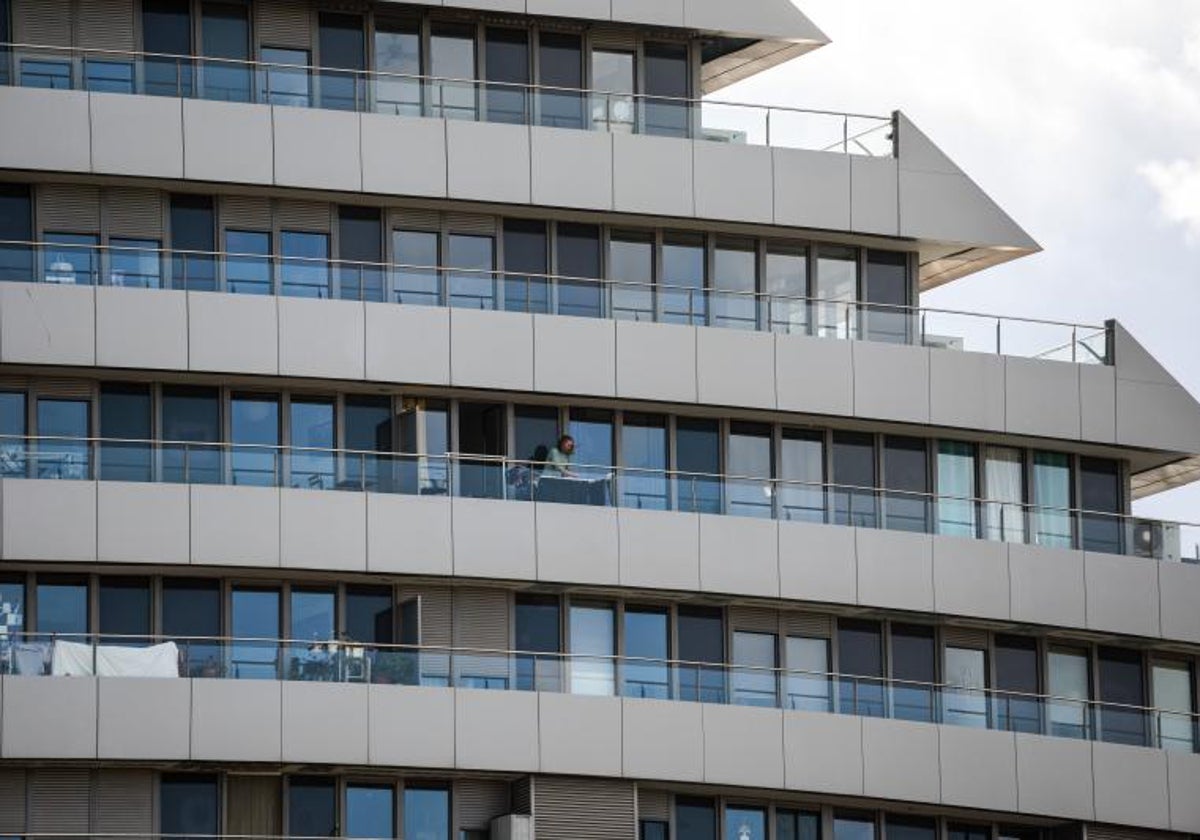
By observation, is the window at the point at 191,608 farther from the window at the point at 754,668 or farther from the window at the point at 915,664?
the window at the point at 915,664

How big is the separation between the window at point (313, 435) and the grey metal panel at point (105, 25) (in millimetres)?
7323

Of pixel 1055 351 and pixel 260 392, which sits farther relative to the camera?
pixel 1055 351


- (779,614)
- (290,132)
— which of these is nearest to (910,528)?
(779,614)

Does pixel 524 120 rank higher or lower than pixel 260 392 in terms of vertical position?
higher

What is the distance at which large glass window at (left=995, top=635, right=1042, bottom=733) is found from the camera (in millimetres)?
69375

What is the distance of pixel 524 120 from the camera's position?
2707 inches

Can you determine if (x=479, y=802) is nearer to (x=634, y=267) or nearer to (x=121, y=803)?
(x=121, y=803)

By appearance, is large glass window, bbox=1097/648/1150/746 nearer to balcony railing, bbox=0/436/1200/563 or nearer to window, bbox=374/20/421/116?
balcony railing, bbox=0/436/1200/563

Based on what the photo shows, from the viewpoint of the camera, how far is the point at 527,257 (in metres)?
69.1

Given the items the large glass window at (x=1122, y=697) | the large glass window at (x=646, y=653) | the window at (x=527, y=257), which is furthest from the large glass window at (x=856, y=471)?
the window at (x=527, y=257)

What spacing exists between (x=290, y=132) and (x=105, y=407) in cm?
592

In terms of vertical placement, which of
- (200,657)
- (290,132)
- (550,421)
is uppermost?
(290,132)

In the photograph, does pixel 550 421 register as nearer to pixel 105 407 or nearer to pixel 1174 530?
pixel 105 407

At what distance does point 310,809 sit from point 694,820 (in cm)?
704
